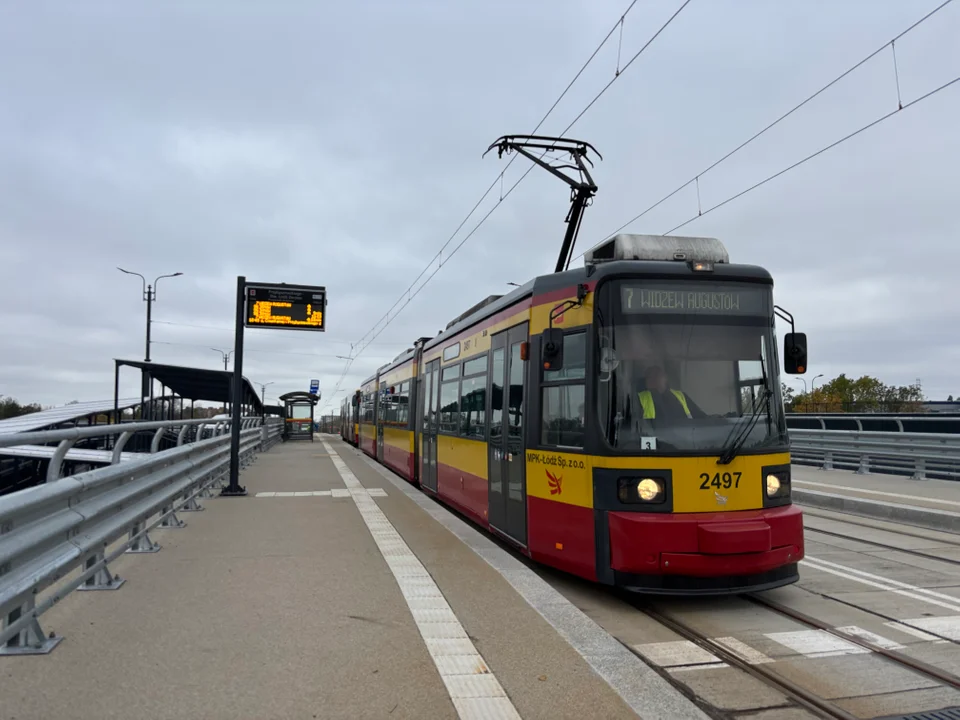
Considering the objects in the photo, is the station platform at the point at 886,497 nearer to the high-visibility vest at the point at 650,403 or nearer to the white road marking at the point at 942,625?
the white road marking at the point at 942,625

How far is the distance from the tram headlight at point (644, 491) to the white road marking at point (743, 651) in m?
1.15

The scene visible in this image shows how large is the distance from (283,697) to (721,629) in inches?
128

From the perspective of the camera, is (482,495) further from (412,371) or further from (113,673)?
(412,371)

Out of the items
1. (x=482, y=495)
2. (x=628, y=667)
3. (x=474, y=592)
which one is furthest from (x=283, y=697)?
(x=482, y=495)

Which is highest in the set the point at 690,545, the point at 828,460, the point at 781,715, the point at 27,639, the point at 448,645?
the point at 828,460

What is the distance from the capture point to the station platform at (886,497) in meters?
10.9

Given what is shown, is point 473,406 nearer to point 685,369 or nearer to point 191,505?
point 685,369

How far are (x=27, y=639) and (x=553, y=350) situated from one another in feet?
→ 14.1

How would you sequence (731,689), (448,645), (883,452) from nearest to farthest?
1. (731,689)
2. (448,645)
3. (883,452)

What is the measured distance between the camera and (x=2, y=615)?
390 cm

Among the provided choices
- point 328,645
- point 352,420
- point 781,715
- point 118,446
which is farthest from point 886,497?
point 352,420

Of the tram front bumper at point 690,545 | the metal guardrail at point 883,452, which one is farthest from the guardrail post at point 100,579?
the metal guardrail at point 883,452

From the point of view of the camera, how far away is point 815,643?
5.22 meters

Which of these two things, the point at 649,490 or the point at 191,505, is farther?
the point at 191,505
